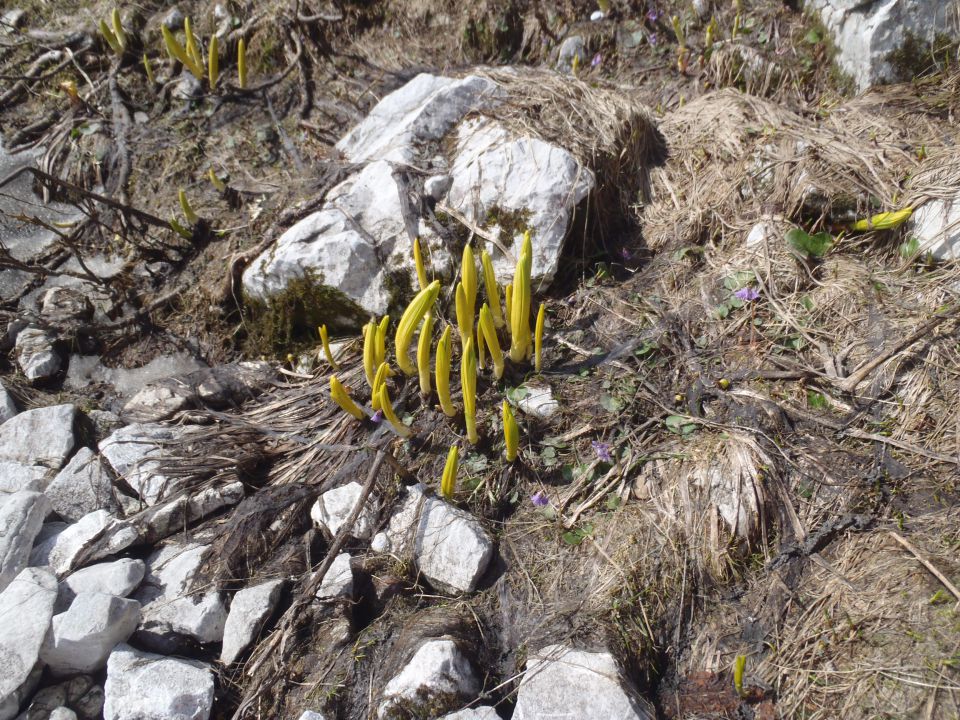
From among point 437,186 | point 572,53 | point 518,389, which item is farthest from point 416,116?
point 518,389

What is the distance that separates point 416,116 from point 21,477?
8.57ft

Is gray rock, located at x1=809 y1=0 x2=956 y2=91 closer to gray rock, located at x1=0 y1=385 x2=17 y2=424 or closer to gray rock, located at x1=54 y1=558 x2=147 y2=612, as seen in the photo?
gray rock, located at x1=54 y1=558 x2=147 y2=612

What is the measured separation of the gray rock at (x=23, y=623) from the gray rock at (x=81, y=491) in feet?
1.34

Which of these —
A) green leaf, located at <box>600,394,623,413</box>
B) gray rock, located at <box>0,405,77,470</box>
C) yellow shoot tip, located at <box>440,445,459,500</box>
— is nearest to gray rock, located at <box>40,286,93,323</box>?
gray rock, located at <box>0,405,77,470</box>

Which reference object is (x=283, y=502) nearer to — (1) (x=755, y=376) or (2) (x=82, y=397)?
(2) (x=82, y=397)

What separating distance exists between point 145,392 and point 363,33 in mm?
2985

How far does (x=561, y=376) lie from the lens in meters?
2.88

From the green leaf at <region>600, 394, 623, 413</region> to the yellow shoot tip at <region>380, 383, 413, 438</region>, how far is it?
84cm

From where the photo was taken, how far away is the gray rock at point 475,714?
2055mm

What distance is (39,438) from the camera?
3.04m

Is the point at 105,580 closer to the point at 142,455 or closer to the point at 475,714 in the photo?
the point at 142,455

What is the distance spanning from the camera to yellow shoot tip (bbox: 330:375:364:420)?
259 cm

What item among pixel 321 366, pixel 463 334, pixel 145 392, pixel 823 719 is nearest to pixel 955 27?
pixel 463 334

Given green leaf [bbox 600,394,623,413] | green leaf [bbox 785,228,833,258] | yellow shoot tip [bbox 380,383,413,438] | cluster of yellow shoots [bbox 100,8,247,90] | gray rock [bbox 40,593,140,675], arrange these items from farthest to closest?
1. cluster of yellow shoots [bbox 100,8,247,90]
2. green leaf [bbox 785,228,833,258]
3. green leaf [bbox 600,394,623,413]
4. yellow shoot tip [bbox 380,383,413,438]
5. gray rock [bbox 40,593,140,675]
